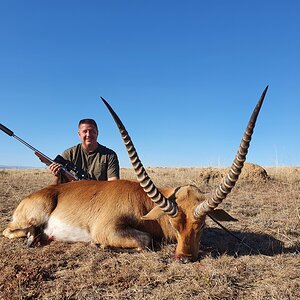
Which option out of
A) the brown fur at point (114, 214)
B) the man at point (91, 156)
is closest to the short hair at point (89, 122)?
the man at point (91, 156)

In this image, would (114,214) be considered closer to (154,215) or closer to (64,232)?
(154,215)

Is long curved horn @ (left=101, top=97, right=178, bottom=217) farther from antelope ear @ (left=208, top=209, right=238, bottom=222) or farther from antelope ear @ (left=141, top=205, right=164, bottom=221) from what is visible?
antelope ear @ (left=208, top=209, right=238, bottom=222)

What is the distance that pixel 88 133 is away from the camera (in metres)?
8.05

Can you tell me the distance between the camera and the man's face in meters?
8.06

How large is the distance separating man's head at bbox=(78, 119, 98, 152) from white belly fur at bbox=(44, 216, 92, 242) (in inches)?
104

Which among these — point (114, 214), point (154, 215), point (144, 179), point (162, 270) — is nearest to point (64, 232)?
point (114, 214)

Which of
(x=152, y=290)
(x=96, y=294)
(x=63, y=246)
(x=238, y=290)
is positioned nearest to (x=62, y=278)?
(x=96, y=294)

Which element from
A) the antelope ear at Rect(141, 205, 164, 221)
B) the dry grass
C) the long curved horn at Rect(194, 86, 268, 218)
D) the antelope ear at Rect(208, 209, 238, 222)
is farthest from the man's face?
the long curved horn at Rect(194, 86, 268, 218)

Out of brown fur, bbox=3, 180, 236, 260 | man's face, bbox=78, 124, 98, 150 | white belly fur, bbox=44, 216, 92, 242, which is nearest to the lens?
Answer: brown fur, bbox=3, 180, 236, 260

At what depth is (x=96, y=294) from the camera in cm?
347

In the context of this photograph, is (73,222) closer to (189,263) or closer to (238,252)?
(189,263)

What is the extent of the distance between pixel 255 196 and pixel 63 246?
659cm

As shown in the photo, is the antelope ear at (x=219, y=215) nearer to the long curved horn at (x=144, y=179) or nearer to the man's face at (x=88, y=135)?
the long curved horn at (x=144, y=179)

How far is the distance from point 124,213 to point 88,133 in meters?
3.05
